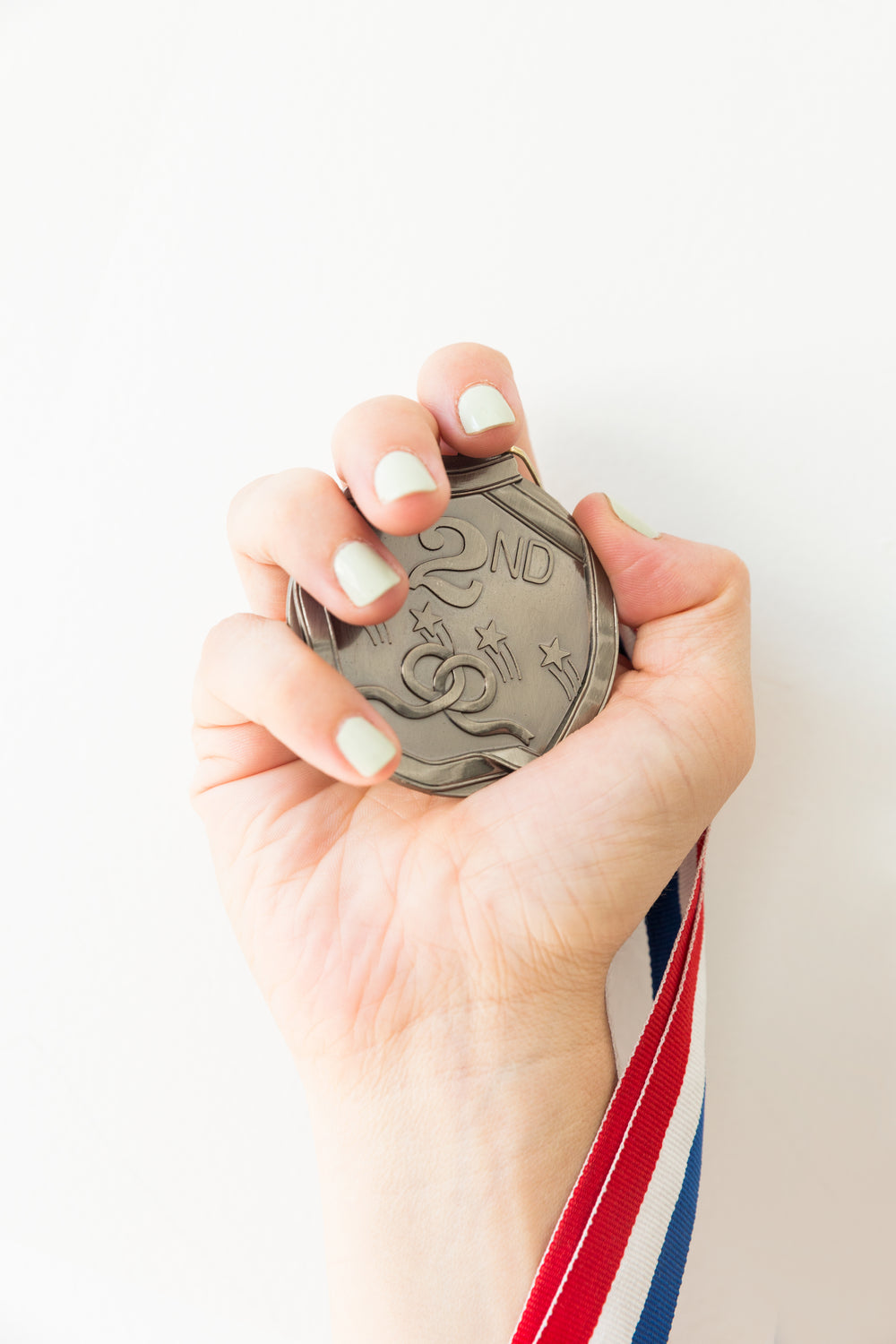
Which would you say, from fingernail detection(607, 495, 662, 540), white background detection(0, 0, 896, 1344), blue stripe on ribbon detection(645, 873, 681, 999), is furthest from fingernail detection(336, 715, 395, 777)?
white background detection(0, 0, 896, 1344)

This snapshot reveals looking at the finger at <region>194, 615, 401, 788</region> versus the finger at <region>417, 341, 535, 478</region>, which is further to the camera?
the finger at <region>417, 341, 535, 478</region>

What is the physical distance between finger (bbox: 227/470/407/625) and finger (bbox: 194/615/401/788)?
0.10m

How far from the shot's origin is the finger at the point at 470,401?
4.56 ft

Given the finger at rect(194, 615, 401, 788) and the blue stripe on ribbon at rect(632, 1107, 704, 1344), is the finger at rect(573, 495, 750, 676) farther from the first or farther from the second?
the blue stripe on ribbon at rect(632, 1107, 704, 1344)

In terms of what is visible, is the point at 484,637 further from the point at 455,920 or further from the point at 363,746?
the point at 455,920

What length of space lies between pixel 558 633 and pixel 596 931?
1.60 ft

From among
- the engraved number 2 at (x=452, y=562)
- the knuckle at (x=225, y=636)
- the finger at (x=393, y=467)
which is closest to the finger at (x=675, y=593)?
the engraved number 2 at (x=452, y=562)

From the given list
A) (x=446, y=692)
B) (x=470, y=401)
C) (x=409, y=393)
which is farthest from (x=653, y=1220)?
(x=409, y=393)

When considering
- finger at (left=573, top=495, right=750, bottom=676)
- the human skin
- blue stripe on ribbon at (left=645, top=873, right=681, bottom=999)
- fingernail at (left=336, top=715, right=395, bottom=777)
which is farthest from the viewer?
blue stripe on ribbon at (left=645, top=873, right=681, bottom=999)

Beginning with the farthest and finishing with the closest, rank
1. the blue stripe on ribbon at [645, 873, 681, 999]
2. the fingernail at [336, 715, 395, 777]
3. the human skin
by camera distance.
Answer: the blue stripe on ribbon at [645, 873, 681, 999], the human skin, the fingernail at [336, 715, 395, 777]

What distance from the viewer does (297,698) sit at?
1.23 m

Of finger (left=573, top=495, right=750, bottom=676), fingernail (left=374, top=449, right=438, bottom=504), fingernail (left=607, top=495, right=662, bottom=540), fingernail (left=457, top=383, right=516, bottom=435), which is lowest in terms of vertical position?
finger (left=573, top=495, right=750, bottom=676)

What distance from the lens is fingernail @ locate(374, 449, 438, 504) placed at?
1.24 m

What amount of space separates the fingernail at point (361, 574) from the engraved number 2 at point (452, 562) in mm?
123
